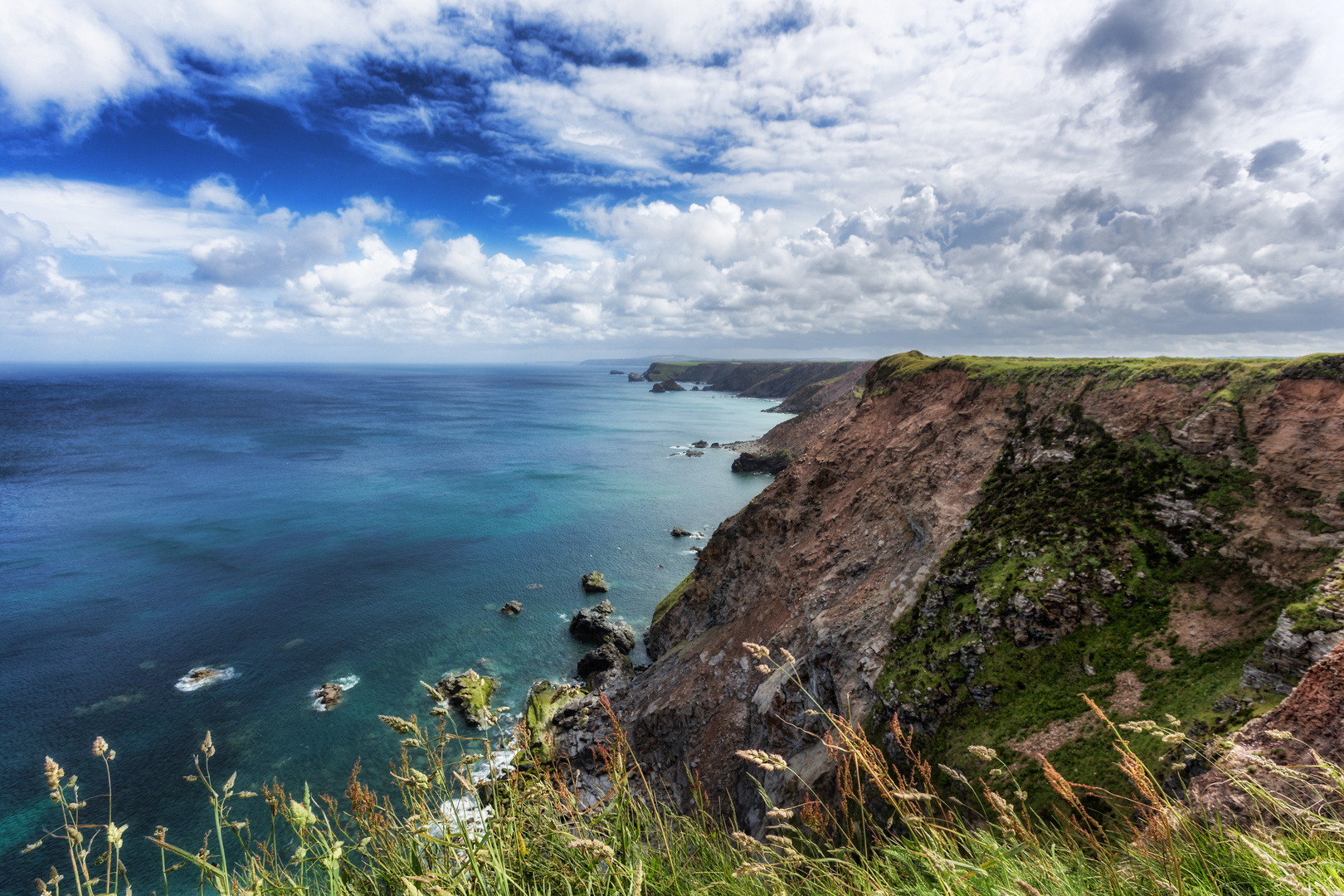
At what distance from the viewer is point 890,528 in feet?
90.1

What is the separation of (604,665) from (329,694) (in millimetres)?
15726

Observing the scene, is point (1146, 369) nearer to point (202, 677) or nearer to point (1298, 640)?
point (1298, 640)

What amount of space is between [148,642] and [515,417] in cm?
13025

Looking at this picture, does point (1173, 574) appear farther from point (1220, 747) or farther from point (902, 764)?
point (902, 764)

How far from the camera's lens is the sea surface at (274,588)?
28859 mm

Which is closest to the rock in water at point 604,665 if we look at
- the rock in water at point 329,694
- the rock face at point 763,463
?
the rock in water at point 329,694

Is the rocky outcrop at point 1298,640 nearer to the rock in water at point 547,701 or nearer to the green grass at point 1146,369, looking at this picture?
the green grass at point 1146,369

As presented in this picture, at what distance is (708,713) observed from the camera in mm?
24406

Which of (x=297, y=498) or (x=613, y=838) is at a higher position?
(x=613, y=838)

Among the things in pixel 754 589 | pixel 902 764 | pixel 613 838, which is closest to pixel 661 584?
pixel 754 589

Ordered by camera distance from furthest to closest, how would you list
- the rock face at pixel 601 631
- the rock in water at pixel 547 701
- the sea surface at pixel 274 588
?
1. the rock face at pixel 601 631
2. the rock in water at pixel 547 701
3. the sea surface at pixel 274 588

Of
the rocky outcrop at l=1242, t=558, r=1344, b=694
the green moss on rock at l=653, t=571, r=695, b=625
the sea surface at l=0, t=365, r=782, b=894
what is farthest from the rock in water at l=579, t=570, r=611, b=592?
the rocky outcrop at l=1242, t=558, r=1344, b=694

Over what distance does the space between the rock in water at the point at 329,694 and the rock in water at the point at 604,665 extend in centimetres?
1380

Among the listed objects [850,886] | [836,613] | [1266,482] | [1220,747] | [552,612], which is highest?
[1266,482]
